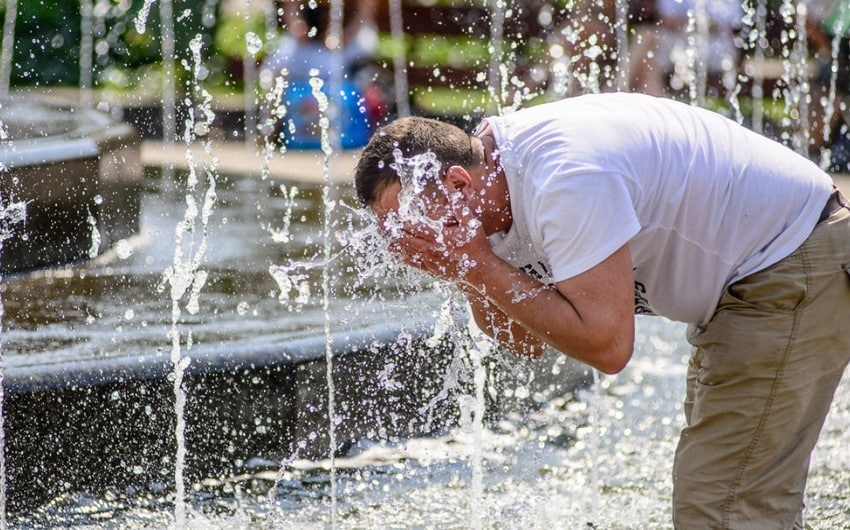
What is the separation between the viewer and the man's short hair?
8.29 feet

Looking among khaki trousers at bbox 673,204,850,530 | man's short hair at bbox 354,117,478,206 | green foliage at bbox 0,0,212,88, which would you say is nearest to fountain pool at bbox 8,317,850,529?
khaki trousers at bbox 673,204,850,530

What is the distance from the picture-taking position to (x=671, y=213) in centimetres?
253

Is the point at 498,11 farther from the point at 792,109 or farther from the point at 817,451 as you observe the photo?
the point at 817,451

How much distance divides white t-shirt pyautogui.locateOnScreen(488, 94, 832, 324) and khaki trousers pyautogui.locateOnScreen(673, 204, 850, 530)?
5 centimetres

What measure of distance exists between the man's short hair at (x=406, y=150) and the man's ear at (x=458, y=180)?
2cm

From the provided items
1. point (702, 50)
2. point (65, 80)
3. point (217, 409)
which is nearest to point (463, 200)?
point (217, 409)

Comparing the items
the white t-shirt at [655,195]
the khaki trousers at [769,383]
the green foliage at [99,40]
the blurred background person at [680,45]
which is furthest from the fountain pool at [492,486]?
the green foliage at [99,40]

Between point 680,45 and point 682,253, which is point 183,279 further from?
point 680,45

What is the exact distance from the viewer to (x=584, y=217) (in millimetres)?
2338

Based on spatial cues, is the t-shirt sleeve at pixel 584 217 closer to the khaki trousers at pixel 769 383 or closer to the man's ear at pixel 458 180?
the man's ear at pixel 458 180

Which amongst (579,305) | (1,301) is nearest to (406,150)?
(579,305)

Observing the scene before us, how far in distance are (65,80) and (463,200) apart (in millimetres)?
10756

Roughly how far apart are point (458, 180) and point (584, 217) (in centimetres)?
30

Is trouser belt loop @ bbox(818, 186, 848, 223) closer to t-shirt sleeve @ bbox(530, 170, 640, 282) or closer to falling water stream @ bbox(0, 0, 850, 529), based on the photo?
t-shirt sleeve @ bbox(530, 170, 640, 282)
